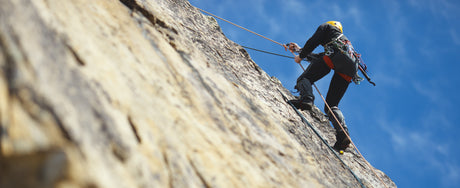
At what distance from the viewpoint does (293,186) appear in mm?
4035

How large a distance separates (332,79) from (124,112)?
5681 millimetres

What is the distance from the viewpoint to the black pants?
24.7 feet

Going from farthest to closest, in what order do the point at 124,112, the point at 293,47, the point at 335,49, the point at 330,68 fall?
the point at 293,47
the point at 330,68
the point at 335,49
the point at 124,112

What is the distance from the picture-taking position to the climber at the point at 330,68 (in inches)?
283

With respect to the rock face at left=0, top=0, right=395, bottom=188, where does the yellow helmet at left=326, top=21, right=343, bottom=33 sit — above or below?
above

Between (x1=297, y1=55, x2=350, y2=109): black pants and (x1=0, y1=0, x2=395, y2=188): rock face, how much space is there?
7.08 feet

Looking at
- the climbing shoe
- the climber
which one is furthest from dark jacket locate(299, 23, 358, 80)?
the climbing shoe

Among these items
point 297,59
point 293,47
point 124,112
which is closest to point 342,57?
point 297,59

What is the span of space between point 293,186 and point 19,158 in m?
2.81

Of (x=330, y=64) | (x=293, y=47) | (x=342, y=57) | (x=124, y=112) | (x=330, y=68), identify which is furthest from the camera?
(x=293, y=47)

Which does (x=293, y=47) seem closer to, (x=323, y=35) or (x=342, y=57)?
(x=323, y=35)

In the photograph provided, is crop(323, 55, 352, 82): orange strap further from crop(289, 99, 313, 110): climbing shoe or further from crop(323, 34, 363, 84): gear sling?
crop(289, 99, 313, 110): climbing shoe

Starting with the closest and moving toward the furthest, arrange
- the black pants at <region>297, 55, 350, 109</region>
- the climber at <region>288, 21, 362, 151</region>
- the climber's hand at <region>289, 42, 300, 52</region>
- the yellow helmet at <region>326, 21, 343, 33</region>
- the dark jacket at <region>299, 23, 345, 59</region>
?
the climber at <region>288, 21, 362, 151</region> < the dark jacket at <region>299, 23, 345, 59</region> < the black pants at <region>297, 55, 350, 109</region> < the yellow helmet at <region>326, 21, 343, 33</region> < the climber's hand at <region>289, 42, 300, 52</region>

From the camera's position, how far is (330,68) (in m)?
7.64
